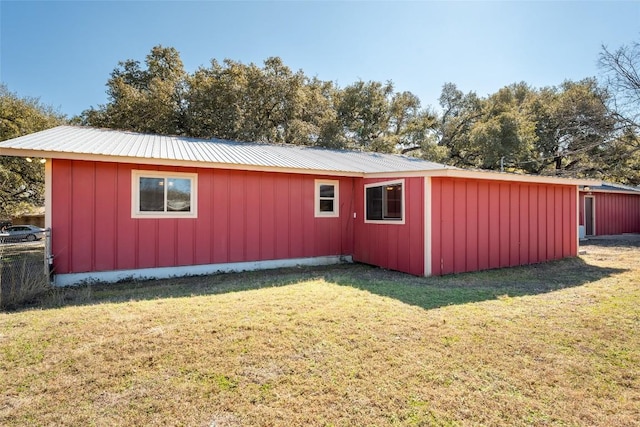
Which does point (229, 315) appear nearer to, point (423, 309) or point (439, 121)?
point (423, 309)

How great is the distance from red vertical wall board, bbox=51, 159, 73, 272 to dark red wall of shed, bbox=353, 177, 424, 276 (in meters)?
6.18

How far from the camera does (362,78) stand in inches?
A: 900

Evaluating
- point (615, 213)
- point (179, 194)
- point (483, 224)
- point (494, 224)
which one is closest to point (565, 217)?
point (494, 224)

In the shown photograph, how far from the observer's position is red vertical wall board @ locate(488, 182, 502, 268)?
7598 mm

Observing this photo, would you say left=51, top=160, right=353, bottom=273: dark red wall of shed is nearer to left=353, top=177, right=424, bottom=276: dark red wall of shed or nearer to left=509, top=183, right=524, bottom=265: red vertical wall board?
left=353, top=177, right=424, bottom=276: dark red wall of shed

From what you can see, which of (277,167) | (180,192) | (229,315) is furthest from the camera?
(277,167)

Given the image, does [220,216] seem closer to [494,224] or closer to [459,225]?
[459,225]

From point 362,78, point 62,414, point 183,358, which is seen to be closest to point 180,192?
point 183,358

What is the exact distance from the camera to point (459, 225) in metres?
7.16

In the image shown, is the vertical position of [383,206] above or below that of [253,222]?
above

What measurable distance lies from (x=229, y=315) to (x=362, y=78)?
71.5 feet

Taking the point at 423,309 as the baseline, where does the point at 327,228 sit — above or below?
above

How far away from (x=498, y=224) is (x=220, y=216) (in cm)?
632

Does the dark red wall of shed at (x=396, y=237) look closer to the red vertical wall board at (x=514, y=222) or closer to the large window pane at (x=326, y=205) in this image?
the large window pane at (x=326, y=205)
